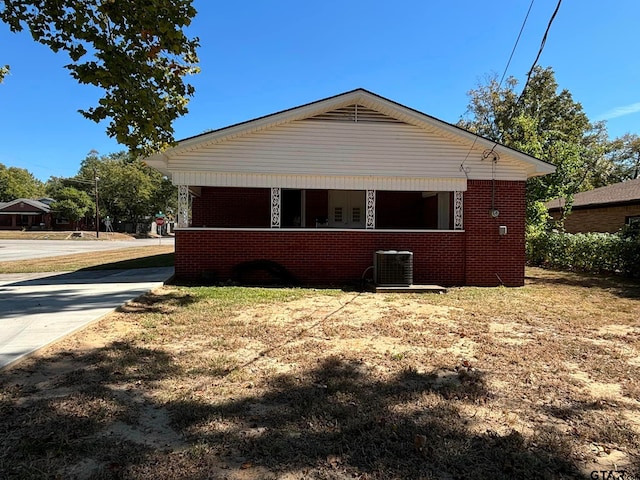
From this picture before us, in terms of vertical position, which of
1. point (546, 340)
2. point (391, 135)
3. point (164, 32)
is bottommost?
point (546, 340)

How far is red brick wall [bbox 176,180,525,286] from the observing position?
10883mm

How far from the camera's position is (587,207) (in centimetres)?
2172

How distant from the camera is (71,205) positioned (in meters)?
55.7

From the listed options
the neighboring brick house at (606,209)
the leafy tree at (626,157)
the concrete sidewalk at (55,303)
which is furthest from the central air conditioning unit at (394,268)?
the leafy tree at (626,157)

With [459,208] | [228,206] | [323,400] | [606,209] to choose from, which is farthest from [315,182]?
[606,209]

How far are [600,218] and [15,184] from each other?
324 feet

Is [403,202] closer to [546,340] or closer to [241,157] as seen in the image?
[241,157]

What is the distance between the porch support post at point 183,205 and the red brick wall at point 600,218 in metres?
18.7

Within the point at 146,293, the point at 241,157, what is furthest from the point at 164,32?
the point at 146,293

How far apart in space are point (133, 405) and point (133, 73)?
5.94 meters

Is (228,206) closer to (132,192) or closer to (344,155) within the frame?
(344,155)

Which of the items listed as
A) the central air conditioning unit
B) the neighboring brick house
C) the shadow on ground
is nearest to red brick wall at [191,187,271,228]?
the central air conditioning unit

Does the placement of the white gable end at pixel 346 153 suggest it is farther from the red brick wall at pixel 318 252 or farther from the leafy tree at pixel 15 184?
the leafy tree at pixel 15 184

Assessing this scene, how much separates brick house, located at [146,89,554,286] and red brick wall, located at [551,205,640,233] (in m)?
11.3
